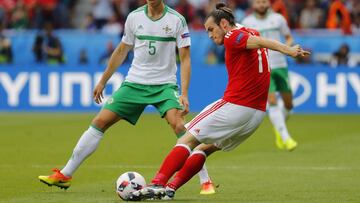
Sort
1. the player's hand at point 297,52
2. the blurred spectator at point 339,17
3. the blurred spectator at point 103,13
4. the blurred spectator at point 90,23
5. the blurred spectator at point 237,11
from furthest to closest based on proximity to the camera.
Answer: the blurred spectator at point 103,13 < the blurred spectator at point 90,23 < the blurred spectator at point 237,11 < the blurred spectator at point 339,17 < the player's hand at point 297,52

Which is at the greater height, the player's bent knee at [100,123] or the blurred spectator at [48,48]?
the player's bent knee at [100,123]

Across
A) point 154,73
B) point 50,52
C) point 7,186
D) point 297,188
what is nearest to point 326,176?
point 297,188

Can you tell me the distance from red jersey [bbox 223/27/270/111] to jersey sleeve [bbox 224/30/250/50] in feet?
0.07

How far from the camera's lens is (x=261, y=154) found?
15609 mm

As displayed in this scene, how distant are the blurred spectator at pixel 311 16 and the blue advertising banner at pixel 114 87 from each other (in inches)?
132

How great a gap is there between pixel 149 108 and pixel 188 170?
1516 cm

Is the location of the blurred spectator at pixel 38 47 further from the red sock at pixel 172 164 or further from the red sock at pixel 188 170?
the red sock at pixel 172 164

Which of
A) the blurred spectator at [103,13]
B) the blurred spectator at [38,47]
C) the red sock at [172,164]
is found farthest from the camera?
the blurred spectator at [103,13]

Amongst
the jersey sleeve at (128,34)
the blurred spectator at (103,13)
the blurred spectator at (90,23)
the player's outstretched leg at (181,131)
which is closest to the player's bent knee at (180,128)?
the player's outstretched leg at (181,131)

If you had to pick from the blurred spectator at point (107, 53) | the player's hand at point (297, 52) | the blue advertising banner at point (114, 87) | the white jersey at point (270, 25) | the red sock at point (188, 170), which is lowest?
the blue advertising banner at point (114, 87)

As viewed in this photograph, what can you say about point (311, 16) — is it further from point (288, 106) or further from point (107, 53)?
point (288, 106)

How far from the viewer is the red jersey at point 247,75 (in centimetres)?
1002

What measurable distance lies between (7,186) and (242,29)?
3.54 m

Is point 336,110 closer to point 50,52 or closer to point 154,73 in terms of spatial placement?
point 50,52
